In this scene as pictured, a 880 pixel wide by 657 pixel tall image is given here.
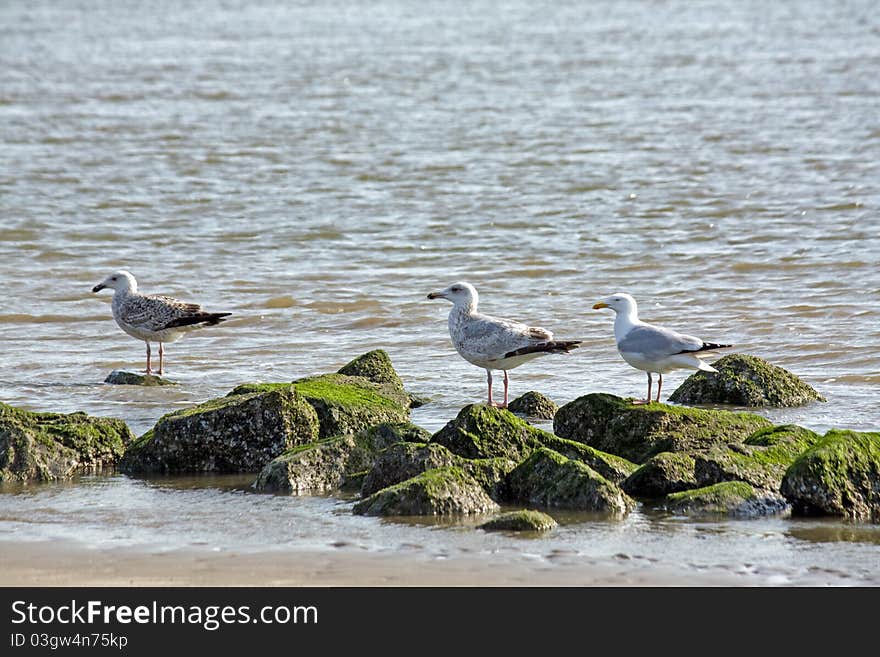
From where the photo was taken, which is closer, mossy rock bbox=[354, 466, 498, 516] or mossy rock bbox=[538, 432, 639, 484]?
mossy rock bbox=[354, 466, 498, 516]

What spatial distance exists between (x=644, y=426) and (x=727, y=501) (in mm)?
1183

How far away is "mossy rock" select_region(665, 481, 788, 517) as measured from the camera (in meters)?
7.04

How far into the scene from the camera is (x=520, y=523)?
6699mm

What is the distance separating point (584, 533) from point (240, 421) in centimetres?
246

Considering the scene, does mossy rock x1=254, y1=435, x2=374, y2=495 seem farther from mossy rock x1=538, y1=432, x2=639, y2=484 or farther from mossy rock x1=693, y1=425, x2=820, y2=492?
mossy rock x1=693, y1=425, x2=820, y2=492

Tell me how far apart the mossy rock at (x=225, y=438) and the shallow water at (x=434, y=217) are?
0.37 m

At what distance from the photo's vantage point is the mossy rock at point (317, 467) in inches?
303

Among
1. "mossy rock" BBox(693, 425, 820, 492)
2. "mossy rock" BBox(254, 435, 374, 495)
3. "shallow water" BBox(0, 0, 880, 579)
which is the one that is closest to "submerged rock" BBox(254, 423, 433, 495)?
"mossy rock" BBox(254, 435, 374, 495)

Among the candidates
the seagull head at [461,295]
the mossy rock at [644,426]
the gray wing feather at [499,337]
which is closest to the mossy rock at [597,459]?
the mossy rock at [644,426]

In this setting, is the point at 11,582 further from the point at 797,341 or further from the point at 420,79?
the point at 420,79

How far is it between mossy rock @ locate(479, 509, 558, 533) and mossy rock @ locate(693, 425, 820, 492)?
112cm

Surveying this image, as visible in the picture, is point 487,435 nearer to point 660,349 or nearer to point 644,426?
point 644,426

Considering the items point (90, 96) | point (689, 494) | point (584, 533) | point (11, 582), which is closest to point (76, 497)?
point (11, 582)

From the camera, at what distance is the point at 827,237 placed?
17188 millimetres
